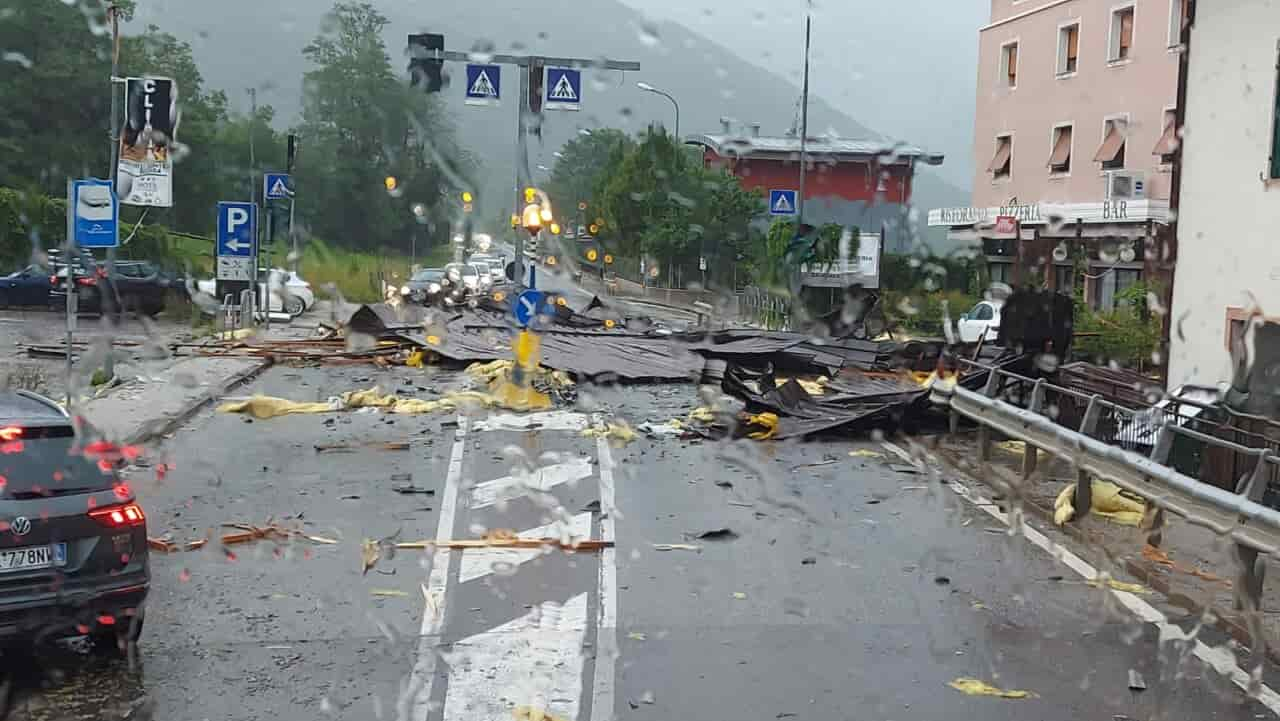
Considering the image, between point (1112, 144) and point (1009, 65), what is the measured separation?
18.2 feet

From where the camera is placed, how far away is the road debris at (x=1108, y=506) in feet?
35.9

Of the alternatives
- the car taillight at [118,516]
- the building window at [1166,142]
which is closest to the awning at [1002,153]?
the building window at [1166,142]

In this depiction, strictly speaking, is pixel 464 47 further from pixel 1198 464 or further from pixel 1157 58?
pixel 1157 58

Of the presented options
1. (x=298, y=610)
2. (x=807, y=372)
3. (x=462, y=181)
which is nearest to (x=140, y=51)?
(x=462, y=181)

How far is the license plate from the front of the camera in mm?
6289

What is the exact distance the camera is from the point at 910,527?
10812mm

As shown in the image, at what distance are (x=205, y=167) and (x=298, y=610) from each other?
5673 centimetres

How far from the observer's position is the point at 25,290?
38969mm

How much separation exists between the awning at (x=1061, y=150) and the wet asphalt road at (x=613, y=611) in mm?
26845

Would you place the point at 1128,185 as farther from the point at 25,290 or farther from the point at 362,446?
the point at 25,290

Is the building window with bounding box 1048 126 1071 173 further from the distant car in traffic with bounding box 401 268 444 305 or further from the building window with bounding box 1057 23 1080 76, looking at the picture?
the distant car in traffic with bounding box 401 268 444 305

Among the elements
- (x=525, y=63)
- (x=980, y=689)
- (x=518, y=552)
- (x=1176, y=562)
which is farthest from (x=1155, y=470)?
(x=525, y=63)

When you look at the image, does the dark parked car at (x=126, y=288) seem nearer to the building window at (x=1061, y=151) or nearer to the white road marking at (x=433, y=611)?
the building window at (x=1061, y=151)

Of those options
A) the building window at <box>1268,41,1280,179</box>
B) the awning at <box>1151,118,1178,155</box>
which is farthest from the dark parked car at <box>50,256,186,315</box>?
the building window at <box>1268,41,1280,179</box>
